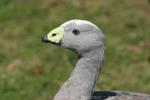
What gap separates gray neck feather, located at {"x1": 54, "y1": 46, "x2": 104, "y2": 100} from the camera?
6785 millimetres

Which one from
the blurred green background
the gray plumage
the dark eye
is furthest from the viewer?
the blurred green background

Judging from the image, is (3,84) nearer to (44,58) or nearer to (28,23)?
(44,58)

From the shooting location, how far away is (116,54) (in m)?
11.7

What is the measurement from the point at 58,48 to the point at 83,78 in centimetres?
488

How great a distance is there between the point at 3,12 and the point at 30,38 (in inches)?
56.6

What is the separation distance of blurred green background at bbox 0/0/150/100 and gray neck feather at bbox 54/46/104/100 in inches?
120

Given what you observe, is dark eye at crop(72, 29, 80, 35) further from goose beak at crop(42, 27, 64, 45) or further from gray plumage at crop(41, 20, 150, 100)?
goose beak at crop(42, 27, 64, 45)

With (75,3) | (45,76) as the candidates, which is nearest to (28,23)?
(75,3)

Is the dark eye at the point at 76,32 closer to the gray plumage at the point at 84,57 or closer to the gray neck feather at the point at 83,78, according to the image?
the gray plumage at the point at 84,57

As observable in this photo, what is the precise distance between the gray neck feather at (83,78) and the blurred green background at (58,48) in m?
3.04

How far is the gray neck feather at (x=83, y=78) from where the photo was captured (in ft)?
22.3

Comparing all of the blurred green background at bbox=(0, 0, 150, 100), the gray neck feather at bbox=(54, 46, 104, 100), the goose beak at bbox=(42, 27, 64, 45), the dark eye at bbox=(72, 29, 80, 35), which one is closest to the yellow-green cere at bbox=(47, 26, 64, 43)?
the goose beak at bbox=(42, 27, 64, 45)

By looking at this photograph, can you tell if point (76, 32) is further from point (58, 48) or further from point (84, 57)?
→ point (58, 48)

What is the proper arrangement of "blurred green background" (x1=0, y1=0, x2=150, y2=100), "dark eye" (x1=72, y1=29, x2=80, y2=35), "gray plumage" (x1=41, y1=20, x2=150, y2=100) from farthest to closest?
"blurred green background" (x1=0, y1=0, x2=150, y2=100) → "dark eye" (x1=72, y1=29, x2=80, y2=35) → "gray plumage" (x1=41, y1=20, x2=150, y2=100)
